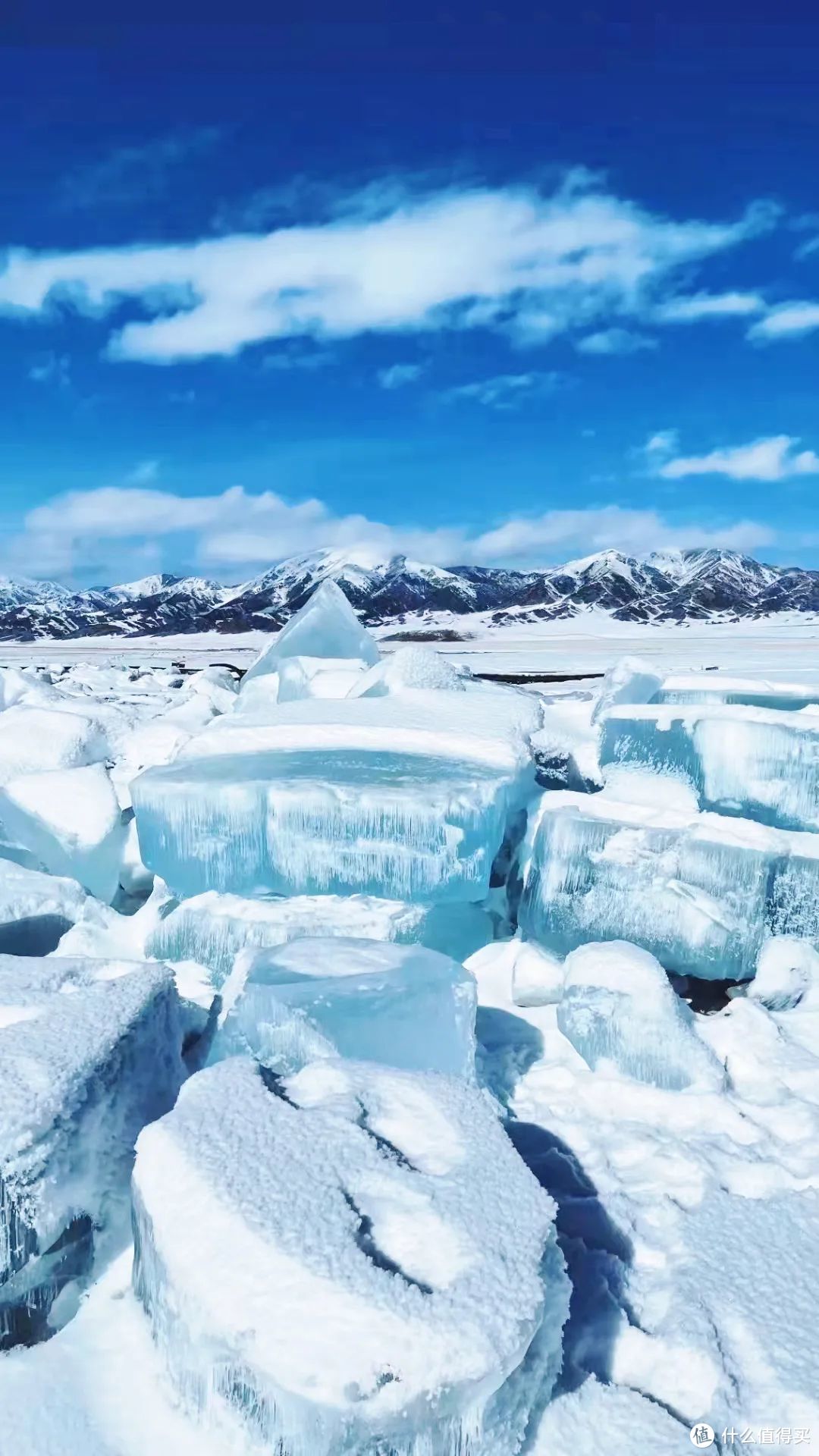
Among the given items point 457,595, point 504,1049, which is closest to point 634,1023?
point 504,1049

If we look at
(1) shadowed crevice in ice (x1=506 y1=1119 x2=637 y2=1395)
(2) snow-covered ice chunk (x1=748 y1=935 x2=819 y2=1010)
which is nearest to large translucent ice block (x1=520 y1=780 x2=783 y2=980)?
(2) snow-covered ice chunk (x1=748 y1=935 x2=819 y2=1010)

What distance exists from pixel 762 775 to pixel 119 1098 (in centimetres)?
401

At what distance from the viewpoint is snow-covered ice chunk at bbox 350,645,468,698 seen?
22.5 feet

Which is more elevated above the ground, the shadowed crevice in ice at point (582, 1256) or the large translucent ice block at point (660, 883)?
the large translucent ice block at point (660, 883)

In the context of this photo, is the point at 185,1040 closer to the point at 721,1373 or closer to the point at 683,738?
the point at 721,1373

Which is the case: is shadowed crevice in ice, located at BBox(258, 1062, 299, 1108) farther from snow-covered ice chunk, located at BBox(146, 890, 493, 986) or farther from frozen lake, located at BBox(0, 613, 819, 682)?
frozen lake, located at BBox(0, 613, 819, 682)

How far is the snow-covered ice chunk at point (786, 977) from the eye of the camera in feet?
15.4

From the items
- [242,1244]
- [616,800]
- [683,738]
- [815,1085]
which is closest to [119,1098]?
[242,1244]

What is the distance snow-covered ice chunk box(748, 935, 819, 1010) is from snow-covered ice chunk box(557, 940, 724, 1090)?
1.99 feet

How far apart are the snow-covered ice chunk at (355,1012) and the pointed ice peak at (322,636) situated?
19.0 ft

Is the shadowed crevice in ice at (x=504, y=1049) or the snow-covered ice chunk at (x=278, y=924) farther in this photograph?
the snow-covered ice chunk at (x=278, y=924)

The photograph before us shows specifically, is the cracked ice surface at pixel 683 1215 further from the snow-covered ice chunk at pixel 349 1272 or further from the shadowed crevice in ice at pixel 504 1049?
the snow-covered ice chunk at pixel 349 1272

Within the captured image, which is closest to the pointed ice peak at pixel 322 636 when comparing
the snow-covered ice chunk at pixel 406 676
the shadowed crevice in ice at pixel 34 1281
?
the snow-covered ice chunk at pixel 406 676

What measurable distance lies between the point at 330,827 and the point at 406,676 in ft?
7.27
